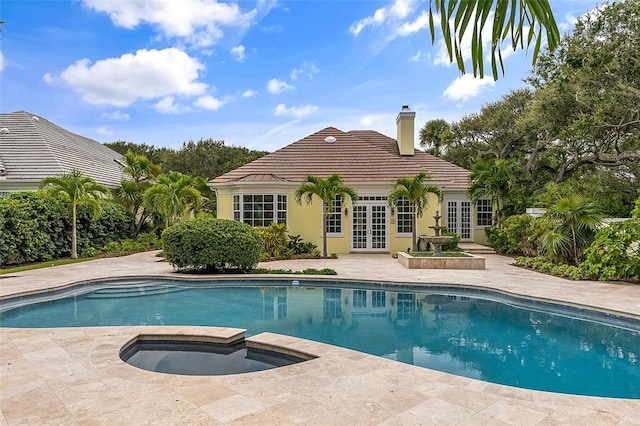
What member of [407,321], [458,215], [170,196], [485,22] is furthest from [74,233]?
A: [485,22]

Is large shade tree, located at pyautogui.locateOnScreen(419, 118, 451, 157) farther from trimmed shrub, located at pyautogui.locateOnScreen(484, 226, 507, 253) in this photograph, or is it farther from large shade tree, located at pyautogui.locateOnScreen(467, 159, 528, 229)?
trimmed shrub, located at pyautogui.locateOnScreen(484, 226, 507, 253)

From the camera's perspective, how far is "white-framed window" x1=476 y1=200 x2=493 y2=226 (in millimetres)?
21406

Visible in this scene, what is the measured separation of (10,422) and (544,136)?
26.9 m

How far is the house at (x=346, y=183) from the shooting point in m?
17.8

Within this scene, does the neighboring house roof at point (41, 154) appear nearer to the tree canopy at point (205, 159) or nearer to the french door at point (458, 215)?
the tree canopy at point (205, 159)

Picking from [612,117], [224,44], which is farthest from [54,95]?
[612,117]

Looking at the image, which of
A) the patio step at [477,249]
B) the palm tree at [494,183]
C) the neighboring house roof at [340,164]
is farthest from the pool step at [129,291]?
the palm tree at [494,183]

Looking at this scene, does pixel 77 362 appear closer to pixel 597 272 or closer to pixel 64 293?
pixel 64 293

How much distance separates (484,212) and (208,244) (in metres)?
14.8

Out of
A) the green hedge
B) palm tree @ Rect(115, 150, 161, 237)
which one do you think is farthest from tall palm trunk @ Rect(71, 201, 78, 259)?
palm tree @ Rect(115, 150, 161, 237)

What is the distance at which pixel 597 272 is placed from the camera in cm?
1144

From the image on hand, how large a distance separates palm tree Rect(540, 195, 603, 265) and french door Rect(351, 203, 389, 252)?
670cm

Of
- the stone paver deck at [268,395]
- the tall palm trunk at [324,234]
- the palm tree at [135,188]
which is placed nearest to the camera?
the stone paver deck at [268,395]

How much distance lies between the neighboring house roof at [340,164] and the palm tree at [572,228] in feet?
18.8
